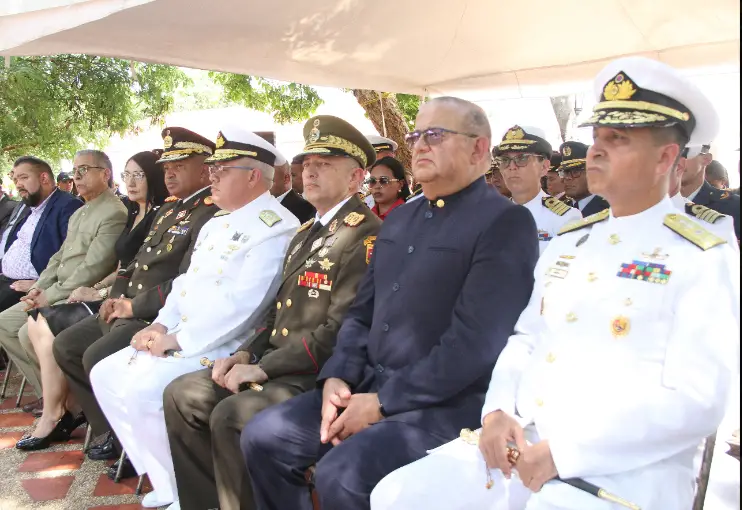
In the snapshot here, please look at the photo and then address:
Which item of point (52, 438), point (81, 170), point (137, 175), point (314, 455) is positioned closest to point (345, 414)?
point (314, 455)

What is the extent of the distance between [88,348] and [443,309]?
2.78 meters

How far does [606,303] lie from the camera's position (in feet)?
6.39

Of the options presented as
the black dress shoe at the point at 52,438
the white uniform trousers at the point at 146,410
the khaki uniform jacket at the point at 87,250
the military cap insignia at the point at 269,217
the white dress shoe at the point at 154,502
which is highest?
the military cap insignia at the point at 269,217

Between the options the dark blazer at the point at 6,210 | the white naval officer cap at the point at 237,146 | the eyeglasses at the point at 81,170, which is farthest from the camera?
the dark blazer at the point at 6,210

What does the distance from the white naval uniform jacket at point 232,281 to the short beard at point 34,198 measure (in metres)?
3.28

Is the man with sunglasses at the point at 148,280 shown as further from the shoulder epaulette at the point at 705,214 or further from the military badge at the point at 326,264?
the shoulder epaulette at the point at 705,214

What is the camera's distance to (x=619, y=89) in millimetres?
2035

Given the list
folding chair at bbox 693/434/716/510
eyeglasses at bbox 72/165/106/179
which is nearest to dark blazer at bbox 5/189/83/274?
eyeglasses at bbox 72/165/106/179

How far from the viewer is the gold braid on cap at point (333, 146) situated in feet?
11.0

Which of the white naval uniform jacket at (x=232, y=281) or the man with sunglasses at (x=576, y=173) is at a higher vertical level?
the man with sunglasses at (x=576, y=173)

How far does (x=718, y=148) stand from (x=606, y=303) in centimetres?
56

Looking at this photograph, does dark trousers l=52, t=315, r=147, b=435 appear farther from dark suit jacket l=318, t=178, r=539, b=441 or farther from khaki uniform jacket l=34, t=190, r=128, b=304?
dark suit jacket l=318, t=178, r=539, b=441

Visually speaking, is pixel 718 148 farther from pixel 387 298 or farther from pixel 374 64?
pixel 374 64

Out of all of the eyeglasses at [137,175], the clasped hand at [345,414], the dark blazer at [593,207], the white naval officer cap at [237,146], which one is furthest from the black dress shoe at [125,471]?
the dark blazer at [593,207]
